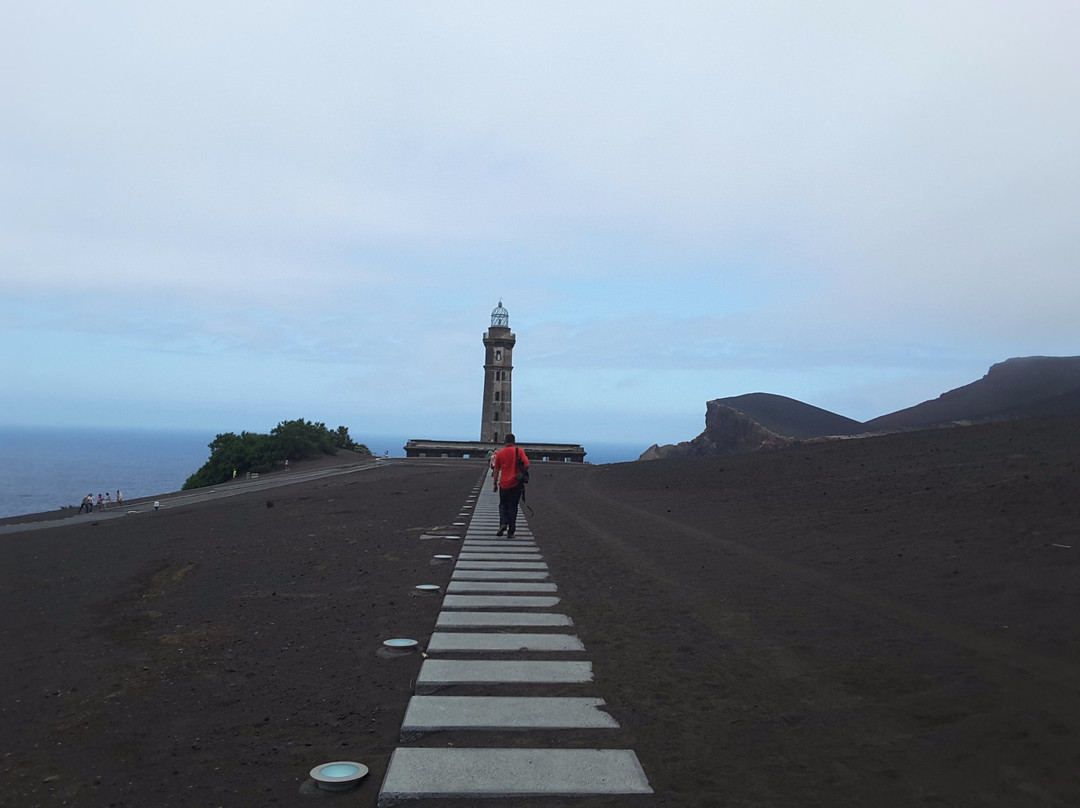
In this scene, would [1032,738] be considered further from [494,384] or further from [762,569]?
[494,384]

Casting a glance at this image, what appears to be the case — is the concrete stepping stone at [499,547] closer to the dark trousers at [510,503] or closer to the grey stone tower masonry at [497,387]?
the dark trousers at [510,503]

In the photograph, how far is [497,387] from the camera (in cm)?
8175

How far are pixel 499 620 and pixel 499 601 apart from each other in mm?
932

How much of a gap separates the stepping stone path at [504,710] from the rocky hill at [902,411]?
34098 mm

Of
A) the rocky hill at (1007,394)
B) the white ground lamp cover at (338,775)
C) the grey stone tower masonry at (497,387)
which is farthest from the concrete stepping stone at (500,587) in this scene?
the grey stone tower masonry at (497,387)

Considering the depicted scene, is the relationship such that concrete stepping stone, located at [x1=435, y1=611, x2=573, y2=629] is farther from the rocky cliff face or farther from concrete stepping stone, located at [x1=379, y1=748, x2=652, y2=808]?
the rocky cliff face

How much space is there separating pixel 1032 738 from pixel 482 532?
11.9 meters

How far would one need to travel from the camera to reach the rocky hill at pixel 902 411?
148ft

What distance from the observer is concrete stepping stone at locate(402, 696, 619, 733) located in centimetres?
502

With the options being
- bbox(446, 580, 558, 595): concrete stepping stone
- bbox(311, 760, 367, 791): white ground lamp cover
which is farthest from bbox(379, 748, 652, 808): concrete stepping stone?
bbox(446, 580, 558, 595): concrete stepping stone

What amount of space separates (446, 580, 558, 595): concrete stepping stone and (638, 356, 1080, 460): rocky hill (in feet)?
105

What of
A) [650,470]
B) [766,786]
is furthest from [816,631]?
[650,470]

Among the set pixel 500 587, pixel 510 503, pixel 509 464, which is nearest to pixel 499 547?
pixel 510 503

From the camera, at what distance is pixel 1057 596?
24.7 feet
